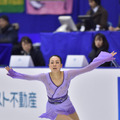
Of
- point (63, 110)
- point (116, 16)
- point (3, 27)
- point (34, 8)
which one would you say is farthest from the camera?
point (34, 8)

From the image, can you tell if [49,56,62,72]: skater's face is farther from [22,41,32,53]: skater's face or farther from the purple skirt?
[22,41,32,53]: skater's face

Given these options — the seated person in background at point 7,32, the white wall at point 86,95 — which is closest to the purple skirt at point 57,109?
the white wall at point 86,95

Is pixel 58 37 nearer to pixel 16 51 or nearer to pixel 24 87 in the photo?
pixel 16 51

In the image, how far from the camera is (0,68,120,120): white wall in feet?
13.8

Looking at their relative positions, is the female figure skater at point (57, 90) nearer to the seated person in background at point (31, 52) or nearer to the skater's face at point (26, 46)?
the seated person in background at point (31, 52)

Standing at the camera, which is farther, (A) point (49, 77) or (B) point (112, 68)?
(B) point (112, 68)

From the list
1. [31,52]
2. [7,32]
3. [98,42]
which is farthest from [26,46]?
[7,32]

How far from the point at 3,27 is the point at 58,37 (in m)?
1.43

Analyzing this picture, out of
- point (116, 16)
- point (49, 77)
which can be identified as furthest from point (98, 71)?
point (116, 16)

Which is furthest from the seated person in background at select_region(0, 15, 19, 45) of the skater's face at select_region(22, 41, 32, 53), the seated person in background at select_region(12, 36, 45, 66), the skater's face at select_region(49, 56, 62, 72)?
the skater's face at select_region(49, 56, 62, 72)

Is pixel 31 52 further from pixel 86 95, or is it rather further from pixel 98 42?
→ pixel 86 95

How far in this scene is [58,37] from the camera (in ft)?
22.4

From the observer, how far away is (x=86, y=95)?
4.29 meters

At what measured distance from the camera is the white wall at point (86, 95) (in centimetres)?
421
